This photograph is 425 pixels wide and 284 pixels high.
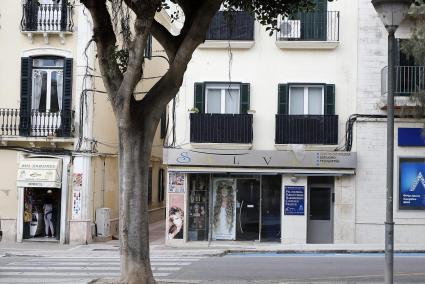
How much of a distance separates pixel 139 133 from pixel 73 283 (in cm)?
367

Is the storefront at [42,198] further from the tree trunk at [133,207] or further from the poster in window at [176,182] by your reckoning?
the tree trunk at [133,207]

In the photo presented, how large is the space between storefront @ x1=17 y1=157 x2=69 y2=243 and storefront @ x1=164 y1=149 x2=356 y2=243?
4082 mm

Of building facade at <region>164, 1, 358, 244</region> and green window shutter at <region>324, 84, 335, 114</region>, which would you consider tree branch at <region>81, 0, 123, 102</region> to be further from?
green window shutter at <region>324, 84, 335, 114</region>

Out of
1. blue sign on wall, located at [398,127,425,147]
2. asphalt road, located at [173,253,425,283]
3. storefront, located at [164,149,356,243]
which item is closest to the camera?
asphalt road, located at [173,253,425,283]

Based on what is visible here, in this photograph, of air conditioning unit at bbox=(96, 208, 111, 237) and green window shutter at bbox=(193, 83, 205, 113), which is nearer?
green window shutter at bbox=(193, 83, 205, 113)

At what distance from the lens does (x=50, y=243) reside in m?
24.9

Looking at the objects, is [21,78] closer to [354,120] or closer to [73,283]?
[354,120]

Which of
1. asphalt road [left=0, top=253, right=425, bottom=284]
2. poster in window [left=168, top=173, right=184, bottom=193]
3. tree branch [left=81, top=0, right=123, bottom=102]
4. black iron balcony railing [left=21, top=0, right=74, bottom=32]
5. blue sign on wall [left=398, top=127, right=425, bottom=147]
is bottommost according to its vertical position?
asphalt road [left=0, top=253, right=425, bottom=284]

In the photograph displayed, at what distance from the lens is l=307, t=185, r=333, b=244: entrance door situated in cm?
2441

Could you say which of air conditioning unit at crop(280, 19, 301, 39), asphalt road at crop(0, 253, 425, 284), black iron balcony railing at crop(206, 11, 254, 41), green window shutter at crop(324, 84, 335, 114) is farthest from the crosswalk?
air conditioning unit at crop(280, 19, 301, 39)

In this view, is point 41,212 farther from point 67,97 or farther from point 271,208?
point 271,208

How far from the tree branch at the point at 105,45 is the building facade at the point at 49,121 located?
46.6 ft

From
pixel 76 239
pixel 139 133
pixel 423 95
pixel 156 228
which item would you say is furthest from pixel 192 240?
pixel 139 133

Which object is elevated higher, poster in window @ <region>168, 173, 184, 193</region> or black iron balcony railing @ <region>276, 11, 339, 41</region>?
black iron balcony railing @ <region>276, 11, 339, 41</region>
